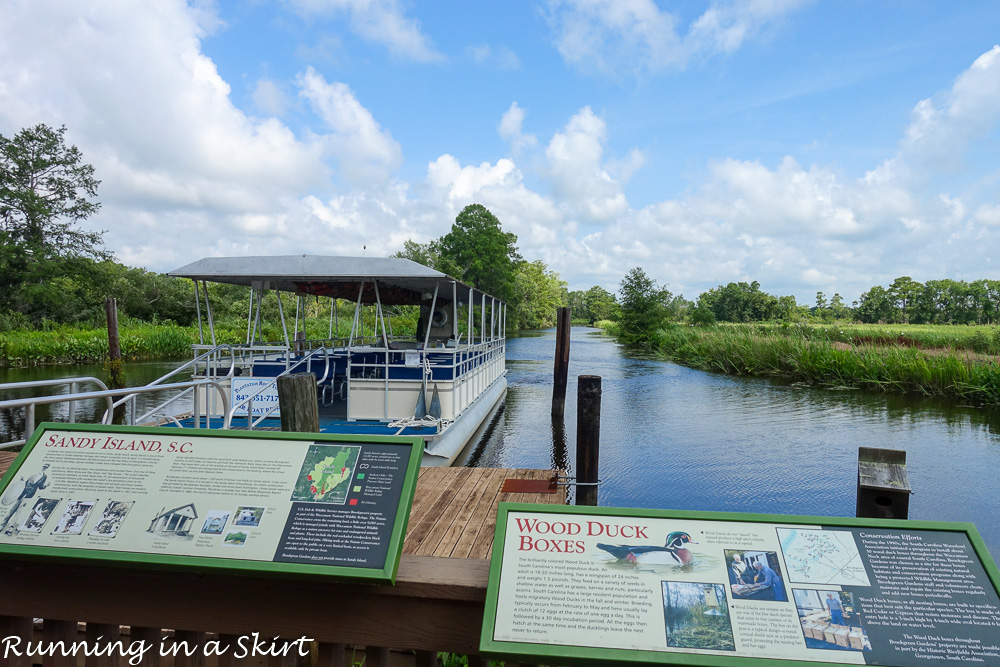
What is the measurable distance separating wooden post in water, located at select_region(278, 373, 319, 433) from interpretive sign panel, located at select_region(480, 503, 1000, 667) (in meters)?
3.57

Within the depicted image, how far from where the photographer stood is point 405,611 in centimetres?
186

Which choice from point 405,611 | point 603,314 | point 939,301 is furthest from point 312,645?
point 603,314

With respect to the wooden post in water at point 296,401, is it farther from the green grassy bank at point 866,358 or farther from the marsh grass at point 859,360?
the green grassy bank at point 866,358

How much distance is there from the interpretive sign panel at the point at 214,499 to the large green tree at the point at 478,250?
5487cm

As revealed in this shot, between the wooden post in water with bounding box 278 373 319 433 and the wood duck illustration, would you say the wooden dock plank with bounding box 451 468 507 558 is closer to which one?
the wooden post in water with bounding box 278 373 319 433

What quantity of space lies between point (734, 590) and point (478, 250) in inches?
2233

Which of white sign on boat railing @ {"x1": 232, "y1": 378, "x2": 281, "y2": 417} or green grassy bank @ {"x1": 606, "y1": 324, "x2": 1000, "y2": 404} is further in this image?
green grassy bank @ {"x1": 606, "y1": 324, "x2": 1000, "y2": 404}

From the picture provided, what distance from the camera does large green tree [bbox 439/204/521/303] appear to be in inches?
2271

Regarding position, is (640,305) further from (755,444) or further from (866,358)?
(755,444)

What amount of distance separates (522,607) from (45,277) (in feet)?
124

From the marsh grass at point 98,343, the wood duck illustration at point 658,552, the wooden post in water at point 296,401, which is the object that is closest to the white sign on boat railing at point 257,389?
the wooden post in water at point 296,401

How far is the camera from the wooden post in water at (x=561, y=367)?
1694cm

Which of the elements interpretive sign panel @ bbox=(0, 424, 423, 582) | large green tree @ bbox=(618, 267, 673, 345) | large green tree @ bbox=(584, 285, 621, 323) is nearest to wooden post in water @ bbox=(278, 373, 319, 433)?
interpretive sign panel @ bbox=(0, 424, 423, 582)

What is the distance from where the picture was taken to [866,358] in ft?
74.4
